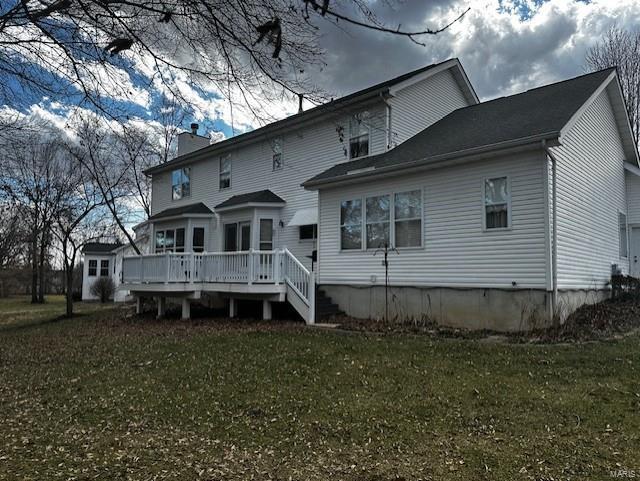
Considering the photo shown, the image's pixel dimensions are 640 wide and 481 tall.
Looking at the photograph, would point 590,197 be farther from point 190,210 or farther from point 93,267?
point 93,267

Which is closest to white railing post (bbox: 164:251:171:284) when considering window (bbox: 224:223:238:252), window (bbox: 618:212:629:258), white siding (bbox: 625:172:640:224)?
window (bbox: 224:223:238:252)

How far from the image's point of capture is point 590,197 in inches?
476

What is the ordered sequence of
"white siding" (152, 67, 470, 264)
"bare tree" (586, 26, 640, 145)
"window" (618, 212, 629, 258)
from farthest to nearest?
"bare tree" (586, 26, 640, 145), "window" (618, 212, 629, 258), "white siding" (152, 67, 470, 264)

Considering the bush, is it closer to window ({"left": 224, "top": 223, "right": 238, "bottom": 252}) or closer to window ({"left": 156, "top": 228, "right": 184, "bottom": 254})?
window ({"left": 156, "top": 228, "right": 184, "bottom": 254})

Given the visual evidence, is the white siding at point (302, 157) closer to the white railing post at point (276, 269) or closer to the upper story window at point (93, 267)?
the white railing post at point (276, 269)

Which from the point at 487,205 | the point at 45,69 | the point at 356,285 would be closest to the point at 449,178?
the point at 487,205

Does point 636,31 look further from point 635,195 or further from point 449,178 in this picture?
point 449,178

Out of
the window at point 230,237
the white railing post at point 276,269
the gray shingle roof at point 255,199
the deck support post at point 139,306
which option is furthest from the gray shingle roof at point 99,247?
the white railing post at point 276,269

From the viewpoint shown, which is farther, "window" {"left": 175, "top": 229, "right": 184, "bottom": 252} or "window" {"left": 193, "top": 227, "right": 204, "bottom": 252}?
"window" {"left": 175, "top": 229, "right": 184, "bottom": 252}

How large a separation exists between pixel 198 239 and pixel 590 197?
46.0 feet

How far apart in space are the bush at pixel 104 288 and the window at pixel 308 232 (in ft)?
67.7

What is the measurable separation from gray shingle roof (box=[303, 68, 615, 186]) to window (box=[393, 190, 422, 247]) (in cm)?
91

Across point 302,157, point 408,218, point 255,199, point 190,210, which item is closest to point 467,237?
point 408,218

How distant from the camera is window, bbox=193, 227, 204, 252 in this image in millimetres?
18938
